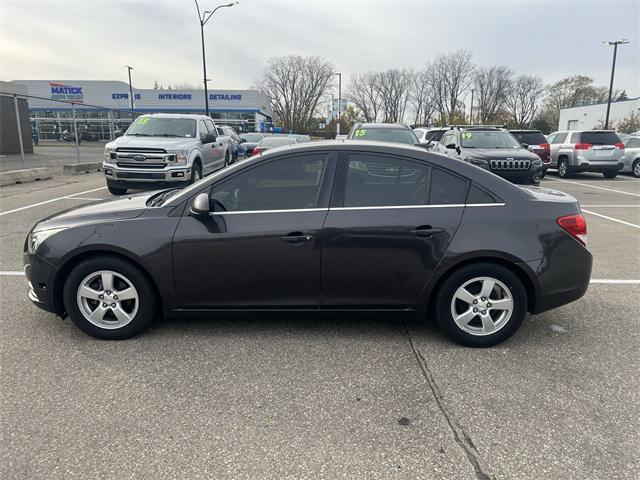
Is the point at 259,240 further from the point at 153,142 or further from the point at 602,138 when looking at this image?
the point at 602,138

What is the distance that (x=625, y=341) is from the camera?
3.78 metres

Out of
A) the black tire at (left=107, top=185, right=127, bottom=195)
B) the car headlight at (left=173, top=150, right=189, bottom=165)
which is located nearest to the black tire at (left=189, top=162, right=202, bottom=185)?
the car headlight at (left=173, top=150, right=189, bottom=165)

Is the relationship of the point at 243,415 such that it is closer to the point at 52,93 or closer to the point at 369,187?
the point at 369,187

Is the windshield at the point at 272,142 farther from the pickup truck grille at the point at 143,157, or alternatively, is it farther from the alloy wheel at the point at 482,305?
the alloy wheel at the point at 482,305

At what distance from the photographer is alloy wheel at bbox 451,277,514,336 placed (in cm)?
356

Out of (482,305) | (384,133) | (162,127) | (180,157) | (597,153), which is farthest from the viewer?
(597,153)

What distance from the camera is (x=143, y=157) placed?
1035 cm

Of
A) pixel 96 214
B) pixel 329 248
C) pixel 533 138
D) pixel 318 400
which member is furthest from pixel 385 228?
pixel 533 138

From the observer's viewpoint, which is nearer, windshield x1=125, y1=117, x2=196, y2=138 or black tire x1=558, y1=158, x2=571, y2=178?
windshield x1=125, y1=117, x2=196, y2=138

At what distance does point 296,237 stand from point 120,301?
1506 millimetres

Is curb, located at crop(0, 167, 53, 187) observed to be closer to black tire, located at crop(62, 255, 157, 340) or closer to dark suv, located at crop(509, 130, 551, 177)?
black tire, located at crop(62, 255, 157, 340)

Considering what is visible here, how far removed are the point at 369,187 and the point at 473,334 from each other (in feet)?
4.65

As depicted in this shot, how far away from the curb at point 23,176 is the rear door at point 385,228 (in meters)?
12.8

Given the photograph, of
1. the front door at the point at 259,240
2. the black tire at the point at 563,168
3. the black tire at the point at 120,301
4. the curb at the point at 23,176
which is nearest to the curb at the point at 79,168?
the curb at the point at 23,176
